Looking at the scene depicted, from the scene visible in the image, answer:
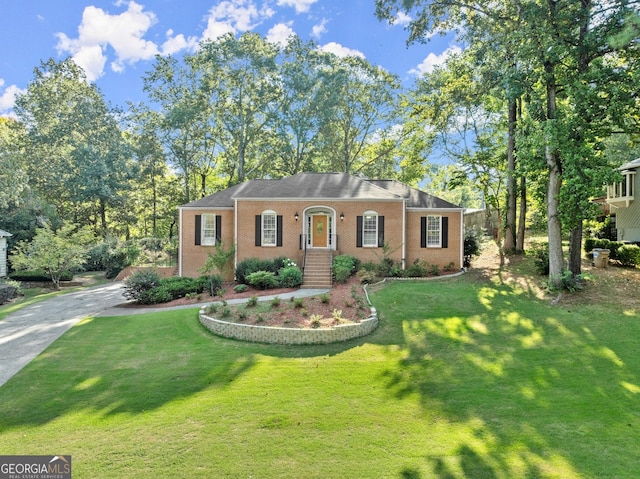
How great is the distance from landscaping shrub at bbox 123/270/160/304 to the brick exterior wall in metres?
3.35

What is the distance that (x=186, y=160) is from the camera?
31188 millimetres

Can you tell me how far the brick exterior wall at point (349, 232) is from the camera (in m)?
17.0

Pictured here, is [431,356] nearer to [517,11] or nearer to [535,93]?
[535,93]

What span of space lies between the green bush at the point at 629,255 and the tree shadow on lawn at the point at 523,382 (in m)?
6.55

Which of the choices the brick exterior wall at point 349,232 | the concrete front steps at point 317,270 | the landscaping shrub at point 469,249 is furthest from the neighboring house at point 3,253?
the landscaping shrub at point 469,249

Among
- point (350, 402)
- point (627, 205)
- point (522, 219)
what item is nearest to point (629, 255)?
point (522, 219)

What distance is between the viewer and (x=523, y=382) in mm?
6742

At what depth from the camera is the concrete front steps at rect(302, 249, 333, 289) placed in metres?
14.9

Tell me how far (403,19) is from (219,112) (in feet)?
60.2

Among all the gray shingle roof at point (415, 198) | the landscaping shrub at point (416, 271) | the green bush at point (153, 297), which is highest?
the gray shingle roof at point (415, 198)

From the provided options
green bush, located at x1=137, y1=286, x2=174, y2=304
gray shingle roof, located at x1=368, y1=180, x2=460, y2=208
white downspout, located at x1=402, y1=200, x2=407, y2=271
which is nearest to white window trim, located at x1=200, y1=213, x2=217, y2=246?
green bush, located at x1=137, y1=286, x2=174, y2=304

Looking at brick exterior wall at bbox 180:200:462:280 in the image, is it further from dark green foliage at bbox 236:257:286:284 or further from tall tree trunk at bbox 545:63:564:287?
tall tree trunk at bbox 545:63:564:287

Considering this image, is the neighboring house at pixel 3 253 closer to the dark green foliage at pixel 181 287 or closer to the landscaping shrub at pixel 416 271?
the dark green foliage at pixel 181 287

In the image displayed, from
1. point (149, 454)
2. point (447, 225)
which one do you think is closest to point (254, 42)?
point (447, 225)
